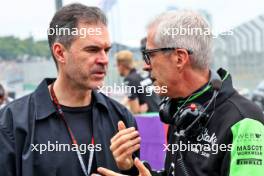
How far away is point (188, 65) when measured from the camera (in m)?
2.68

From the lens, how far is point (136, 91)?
7.03 meters

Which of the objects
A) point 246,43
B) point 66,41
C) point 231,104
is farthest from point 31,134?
point 246,43

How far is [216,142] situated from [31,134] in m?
1.01

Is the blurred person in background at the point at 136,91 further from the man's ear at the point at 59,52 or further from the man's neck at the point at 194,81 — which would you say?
the man's neck at the point at 194,81

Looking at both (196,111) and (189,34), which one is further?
(189,34)

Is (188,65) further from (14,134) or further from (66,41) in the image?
(14,134)

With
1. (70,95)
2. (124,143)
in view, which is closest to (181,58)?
(124,143)

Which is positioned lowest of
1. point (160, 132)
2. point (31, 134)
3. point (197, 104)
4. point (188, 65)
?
point (160, 132)

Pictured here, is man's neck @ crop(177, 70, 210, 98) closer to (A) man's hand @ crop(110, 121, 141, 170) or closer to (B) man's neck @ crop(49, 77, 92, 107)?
(A) man's hand @ crop(110, 121, 141, 170)

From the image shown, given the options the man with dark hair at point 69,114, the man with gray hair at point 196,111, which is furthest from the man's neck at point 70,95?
the man with gray hair at point 196,111

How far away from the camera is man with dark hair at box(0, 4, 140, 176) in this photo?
2.79 meters

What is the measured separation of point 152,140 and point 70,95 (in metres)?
2.23

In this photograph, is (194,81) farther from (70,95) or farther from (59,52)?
(59,52)

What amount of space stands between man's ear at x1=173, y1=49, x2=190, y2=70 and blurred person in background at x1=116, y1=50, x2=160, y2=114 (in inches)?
159
